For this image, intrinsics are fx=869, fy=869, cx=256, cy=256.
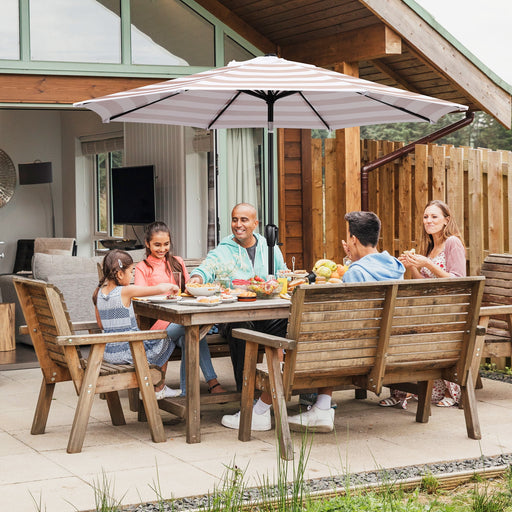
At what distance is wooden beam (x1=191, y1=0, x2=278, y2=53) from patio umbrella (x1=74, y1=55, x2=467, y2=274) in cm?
180

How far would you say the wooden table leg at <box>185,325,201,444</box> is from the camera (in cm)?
436

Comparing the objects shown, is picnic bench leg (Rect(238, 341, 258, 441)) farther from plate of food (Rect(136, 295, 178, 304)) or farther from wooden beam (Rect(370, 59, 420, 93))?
wooden beam (Rect(370, 59, 420, 93))

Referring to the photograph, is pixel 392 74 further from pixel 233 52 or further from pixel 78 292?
pixel 78 292

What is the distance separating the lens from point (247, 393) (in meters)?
4.38

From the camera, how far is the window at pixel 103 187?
43.1 ft

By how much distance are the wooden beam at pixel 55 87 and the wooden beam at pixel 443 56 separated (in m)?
2.25

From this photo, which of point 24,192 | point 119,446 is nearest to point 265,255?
point 119,446

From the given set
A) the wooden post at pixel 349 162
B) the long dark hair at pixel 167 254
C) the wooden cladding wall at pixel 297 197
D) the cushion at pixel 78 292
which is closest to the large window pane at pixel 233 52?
the wooden cladding wall at pixel 297 197

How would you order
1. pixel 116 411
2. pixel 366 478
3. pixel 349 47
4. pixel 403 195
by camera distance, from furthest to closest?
1. pixel 403 195
2. pixel 349 47
3. pixel 116 411
4. pixel 366 478

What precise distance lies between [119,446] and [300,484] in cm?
133

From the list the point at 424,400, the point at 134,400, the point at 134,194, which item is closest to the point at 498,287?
the point at 424,400

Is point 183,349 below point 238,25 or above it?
below

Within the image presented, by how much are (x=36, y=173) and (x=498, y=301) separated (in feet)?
30.2

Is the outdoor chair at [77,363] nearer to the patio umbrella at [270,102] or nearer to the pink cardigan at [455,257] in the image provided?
the patio umbrella at [270,102]
